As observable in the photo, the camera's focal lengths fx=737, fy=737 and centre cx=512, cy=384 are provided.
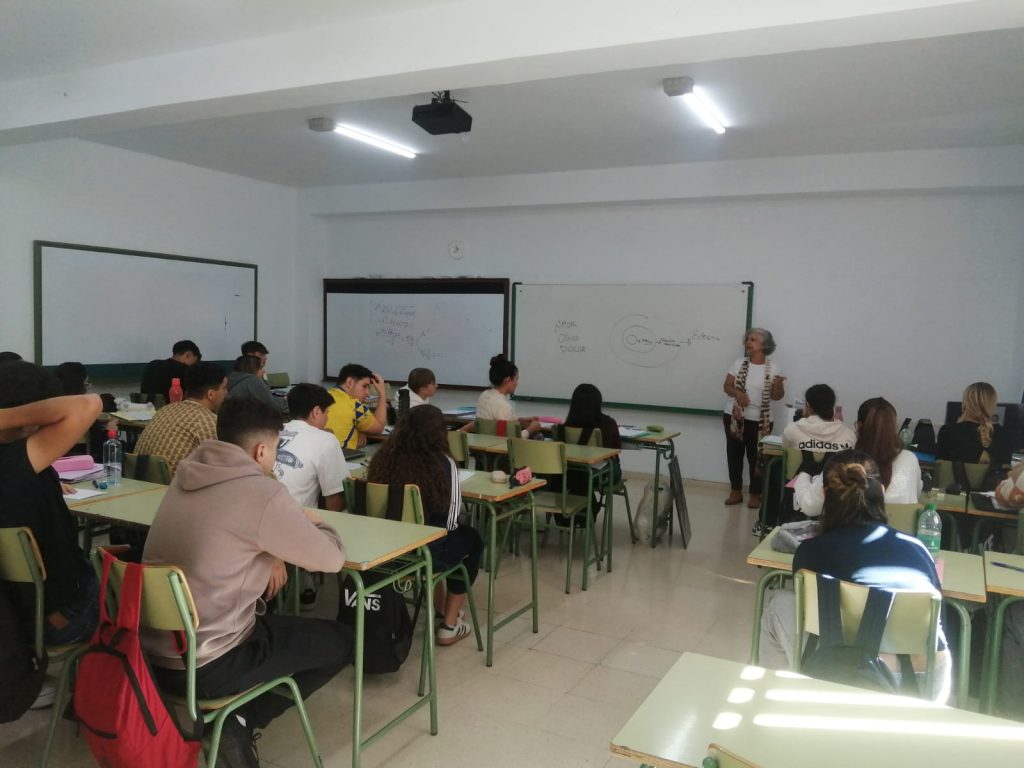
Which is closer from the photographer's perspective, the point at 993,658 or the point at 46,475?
the point at 46,475

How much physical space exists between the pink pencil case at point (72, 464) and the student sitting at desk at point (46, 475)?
1071mm

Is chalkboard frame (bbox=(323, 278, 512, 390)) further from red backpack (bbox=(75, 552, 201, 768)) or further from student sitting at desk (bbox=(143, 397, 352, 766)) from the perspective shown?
red backpack (bbox=(75, 552, 201, 768))

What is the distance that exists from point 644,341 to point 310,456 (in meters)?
4.45

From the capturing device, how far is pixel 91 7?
3.51 metres

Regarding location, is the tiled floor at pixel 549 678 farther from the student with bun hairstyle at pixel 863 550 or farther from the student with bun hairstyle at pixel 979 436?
the student with bun hairstyle at pixel 979 436

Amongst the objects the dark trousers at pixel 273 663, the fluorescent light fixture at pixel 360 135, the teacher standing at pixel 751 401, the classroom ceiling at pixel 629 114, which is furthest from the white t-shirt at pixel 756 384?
the dark trousers at pixel 273 663

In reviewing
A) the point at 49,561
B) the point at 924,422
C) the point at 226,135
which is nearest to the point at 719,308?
the point at 924,422

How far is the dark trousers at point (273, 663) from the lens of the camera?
1999 millimetres

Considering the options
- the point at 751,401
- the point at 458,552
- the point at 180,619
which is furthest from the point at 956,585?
the point at 751,401

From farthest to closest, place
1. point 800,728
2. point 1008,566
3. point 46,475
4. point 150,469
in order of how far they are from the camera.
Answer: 1. point 150,469
2. point 1008,566
3. point 46,475
4. point 800,728

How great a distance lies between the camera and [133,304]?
22.0 ft

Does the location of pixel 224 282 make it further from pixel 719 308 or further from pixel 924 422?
pixel 924 422

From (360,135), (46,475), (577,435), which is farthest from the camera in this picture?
(360,135)

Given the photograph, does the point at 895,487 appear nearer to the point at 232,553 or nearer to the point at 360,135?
the point at 232,553
